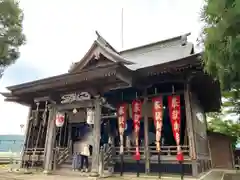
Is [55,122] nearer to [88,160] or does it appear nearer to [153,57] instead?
[88,160]

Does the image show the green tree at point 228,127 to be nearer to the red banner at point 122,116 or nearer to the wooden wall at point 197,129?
the wooden wall at point 197,129

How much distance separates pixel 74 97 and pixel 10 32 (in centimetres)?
416

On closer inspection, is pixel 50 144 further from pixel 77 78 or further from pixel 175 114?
pixel 175 114

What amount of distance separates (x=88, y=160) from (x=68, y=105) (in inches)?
118

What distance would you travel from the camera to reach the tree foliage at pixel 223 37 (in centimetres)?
442

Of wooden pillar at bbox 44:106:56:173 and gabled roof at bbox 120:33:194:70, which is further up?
gabled roof at bbox 120:33:194:70

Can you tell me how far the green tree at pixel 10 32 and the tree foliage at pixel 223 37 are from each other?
7697 mm

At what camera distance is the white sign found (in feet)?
36.2

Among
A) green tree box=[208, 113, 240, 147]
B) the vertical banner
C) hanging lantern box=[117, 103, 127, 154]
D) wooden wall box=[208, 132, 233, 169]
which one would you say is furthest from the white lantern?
green tree box=[208, 113, 240, 147]

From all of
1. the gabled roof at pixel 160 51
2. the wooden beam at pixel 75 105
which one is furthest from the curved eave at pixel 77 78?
the gabled roof at pixel 160 51

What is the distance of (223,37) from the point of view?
4.77 meters

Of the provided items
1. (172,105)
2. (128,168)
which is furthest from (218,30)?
(128,168)

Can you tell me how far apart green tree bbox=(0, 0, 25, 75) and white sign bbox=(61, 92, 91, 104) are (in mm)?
3121

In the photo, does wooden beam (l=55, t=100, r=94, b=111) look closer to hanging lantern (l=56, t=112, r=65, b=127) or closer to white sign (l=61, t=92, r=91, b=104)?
white sign (l=61, t=92, r=91, b=104)
